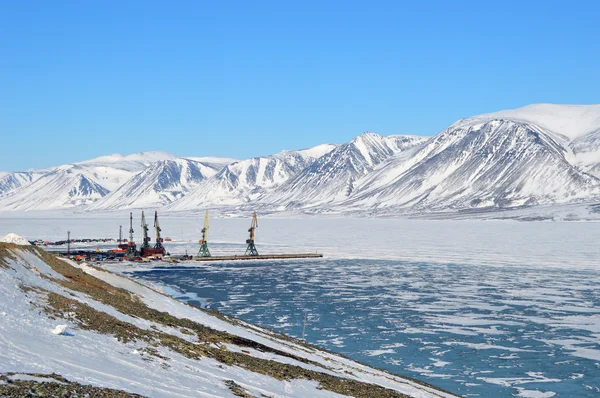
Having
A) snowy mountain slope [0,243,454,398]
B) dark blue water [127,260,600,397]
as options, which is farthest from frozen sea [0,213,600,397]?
snowy mountain slope [0,243,454,398]

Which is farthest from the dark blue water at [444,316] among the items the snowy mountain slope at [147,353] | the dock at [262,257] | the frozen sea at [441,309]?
the dock at [262,257]

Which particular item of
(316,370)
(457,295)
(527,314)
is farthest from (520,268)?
(316,370)

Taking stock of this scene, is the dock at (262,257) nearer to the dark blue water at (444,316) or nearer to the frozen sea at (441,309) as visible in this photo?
the frozen sea at (441,309)

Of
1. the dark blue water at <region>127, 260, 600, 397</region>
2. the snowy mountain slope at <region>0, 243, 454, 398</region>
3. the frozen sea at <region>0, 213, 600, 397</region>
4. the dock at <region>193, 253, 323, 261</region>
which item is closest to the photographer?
the snowy mountain slope at <region>0, 243, 454, 398</region>

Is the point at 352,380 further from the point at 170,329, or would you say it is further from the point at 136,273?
the point at 136,273

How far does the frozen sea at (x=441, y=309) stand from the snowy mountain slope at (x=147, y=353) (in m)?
6.61

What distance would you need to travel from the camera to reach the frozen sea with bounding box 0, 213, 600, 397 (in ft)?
127

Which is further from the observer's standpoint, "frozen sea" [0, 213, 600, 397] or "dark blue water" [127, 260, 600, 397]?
"frozen sea" [0, 213, 600, 397]

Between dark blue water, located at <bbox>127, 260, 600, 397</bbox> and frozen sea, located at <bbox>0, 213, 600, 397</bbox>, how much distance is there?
10 centimetres

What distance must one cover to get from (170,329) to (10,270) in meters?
10.3

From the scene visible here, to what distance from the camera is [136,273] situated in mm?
99562

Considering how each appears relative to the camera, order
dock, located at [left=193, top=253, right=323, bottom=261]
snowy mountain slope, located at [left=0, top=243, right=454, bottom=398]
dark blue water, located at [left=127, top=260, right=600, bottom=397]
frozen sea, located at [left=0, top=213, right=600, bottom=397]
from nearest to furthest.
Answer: snowy mountain slope, located at [left=0, top=243, right=454, bottom=398]
dark blue water, located at [left=127, top=260, right=600, bottom=397]
frozen sea, located at [left=0, top=213, right=600, bottom=397]
dock, located at [left=193, top=253, right=323, bottom=261]

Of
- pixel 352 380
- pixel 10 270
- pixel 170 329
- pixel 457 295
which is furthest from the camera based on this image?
pixel 457 295

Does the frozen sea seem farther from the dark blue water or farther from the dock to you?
the dock
